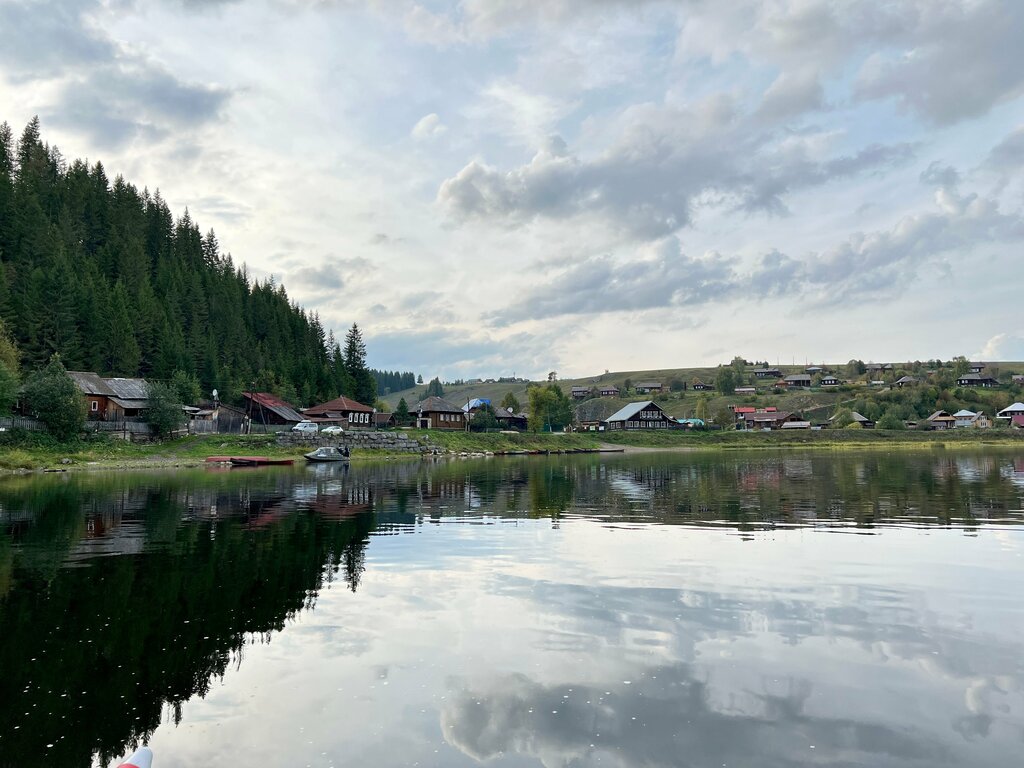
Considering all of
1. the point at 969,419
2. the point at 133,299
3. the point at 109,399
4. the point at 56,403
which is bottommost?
the point at 969,419

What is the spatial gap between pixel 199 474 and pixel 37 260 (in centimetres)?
7934

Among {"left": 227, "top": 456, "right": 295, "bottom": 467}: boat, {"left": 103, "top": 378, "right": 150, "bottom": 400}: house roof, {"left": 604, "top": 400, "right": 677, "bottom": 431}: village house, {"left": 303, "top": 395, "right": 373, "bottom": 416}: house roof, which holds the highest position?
{"left": 103, "top": 378, "right": 150, "bottom": 400}: house roof

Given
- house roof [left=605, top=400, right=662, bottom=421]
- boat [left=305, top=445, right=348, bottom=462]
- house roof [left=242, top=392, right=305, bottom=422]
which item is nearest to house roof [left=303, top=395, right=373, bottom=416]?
house roof [left=242, top=392, right=305, bottom=422]

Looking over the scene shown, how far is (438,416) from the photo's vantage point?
137 m

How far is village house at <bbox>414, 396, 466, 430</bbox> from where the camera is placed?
13488cm

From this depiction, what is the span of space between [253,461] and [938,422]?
178 meters

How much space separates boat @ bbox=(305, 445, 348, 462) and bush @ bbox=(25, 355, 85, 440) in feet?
83.8

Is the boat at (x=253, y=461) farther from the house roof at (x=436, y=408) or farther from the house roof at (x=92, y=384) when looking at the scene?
the house roof at (x=436, y=408)

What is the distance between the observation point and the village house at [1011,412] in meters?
182

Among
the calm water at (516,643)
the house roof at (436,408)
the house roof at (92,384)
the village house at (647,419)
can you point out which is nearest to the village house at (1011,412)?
the village house at (647,419)

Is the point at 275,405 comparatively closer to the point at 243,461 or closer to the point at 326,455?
the point at 326,455

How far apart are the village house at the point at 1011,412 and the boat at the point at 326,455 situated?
601 feet

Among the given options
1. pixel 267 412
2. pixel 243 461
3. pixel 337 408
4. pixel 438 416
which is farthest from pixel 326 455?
pixel 438 416

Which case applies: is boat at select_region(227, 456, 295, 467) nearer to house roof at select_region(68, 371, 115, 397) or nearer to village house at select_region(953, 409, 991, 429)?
house roof at select_region(68, 371, 115, 397)
